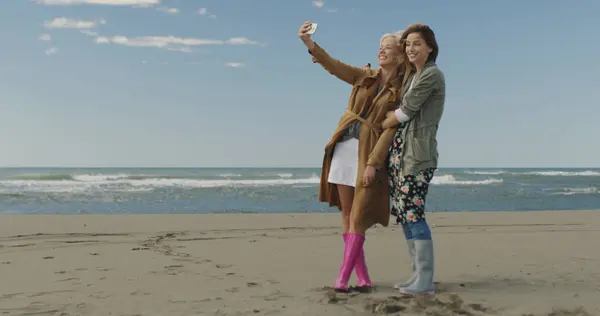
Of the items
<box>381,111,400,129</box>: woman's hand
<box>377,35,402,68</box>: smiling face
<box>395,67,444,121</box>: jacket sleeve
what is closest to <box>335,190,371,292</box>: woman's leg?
<box>381,111,400,129</box>: woman's hand

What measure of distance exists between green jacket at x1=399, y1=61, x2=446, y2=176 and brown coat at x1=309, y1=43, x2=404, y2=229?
0.52 ft

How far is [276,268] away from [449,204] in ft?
33.7

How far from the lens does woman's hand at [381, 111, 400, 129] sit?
3.52 metres

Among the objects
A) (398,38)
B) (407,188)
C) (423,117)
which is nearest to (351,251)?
(407,188)

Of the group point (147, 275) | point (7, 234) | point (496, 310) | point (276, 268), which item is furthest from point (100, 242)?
point (496, 310)

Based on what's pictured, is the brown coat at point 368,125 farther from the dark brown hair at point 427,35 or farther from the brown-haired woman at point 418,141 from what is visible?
the dark brown hair at point 427,35

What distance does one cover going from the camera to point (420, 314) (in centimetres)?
318

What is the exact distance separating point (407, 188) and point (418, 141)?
0.32 m

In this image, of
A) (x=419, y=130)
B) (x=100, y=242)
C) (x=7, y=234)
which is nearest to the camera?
(x=419, y=130)

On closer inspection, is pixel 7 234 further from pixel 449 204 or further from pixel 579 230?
pixel 449 204

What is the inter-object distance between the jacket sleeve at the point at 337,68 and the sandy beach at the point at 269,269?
5.04 feet

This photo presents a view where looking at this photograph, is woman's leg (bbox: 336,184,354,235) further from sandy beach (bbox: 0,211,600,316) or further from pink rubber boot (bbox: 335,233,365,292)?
sandy beach (bbox: 0,211,600,316)

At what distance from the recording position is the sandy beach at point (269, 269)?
3.44m

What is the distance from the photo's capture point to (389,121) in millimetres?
3553
